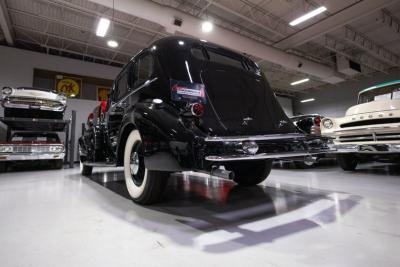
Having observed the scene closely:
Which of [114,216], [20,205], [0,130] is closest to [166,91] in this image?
[114,216]

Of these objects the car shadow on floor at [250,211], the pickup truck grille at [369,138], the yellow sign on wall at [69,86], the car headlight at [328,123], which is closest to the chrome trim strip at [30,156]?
the car shadow on floor at [250,211]

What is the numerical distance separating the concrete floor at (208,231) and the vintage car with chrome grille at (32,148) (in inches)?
173

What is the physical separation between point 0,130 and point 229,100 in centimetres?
1089

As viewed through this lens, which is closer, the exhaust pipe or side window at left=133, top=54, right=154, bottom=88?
the exhaust pipe

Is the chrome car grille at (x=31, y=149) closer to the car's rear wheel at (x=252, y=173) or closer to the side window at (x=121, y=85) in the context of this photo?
the side window at (x=121, y=85)

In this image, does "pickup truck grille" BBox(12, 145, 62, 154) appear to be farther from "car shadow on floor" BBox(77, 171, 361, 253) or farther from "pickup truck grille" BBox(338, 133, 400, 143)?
"pickup truck grille" BBox(338, 133, 400, 143)

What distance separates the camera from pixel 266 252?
4.05 feet

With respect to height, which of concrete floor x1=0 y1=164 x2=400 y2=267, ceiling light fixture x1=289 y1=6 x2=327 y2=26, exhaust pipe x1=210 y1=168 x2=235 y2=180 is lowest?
concrete floor x1=0 y1=164 x2=400 y2=267

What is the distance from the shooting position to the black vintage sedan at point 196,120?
66.3 inches

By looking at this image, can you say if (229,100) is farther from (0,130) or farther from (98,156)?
(0,130)

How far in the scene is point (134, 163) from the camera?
241cm

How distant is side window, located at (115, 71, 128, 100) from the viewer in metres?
3.23

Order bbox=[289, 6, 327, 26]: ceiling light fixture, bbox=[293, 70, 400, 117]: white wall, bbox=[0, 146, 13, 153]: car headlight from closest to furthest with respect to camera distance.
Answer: bbox=[0, 146, 13, 153]: car headlight → bbox=[289, 6, 327, 26]: ceiling light fixture → bbox=[293, 70, 400, 117]: white wall

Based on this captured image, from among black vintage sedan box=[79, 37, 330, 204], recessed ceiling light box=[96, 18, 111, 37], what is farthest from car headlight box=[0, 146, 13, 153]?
black vintage sedan box=[79, 37, 330, 204]
